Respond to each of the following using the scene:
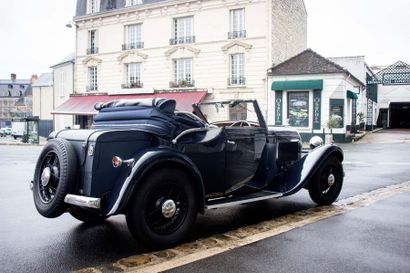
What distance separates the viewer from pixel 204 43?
84.6 ft

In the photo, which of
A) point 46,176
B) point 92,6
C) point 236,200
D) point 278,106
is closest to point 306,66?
point 278,106

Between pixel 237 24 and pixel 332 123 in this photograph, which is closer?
→ pixel 332 123

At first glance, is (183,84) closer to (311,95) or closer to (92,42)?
(311,95)

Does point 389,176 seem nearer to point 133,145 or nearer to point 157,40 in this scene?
point 133,145

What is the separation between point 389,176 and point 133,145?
794 centimetres

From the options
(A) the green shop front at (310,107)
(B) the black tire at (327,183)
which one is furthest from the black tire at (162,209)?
(A) the green shop front at (310,107)

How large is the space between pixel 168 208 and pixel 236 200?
41.6 inches

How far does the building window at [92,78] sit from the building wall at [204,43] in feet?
1.01

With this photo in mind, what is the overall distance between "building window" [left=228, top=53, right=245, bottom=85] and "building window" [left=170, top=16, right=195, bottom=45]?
10.4 ft

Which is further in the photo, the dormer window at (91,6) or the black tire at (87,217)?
the dormer window at (91,6)

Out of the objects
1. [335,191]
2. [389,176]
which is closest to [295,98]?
[389,176]

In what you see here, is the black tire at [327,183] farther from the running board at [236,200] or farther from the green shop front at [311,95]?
the green shop front at [311,95]

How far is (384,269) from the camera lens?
3586mm

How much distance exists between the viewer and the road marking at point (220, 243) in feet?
12.0
